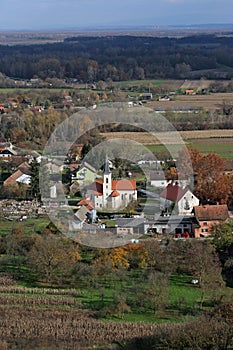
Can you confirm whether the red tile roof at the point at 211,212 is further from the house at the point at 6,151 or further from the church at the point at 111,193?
the house at the point at 6,151

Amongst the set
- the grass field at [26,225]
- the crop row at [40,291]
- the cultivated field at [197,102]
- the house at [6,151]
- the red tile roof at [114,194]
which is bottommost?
the house at [6,151]

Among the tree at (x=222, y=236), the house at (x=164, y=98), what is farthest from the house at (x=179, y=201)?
the house at (x=164, y=98)

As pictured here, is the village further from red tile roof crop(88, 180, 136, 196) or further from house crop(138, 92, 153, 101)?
house crop(138, 92, 153, 101)

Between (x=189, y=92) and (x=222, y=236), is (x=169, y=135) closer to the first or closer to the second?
(x=189, y=92)

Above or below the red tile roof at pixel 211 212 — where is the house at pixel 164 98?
below

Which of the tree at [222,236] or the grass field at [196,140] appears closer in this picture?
the tree at [222,236]

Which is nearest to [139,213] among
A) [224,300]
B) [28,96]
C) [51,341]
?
[224,300]
